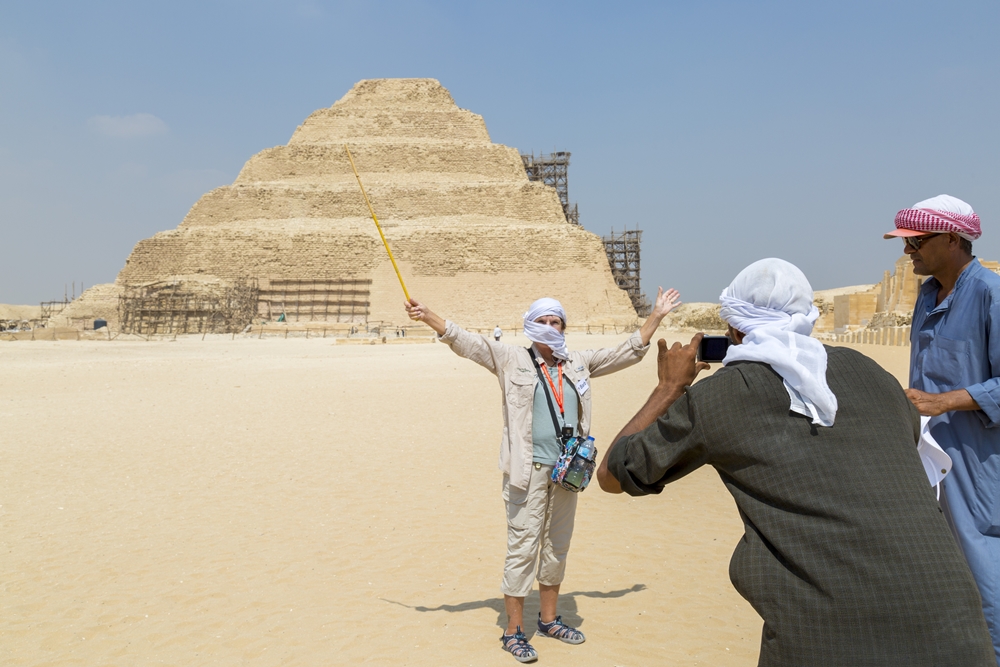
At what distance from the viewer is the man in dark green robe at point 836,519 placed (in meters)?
1.61

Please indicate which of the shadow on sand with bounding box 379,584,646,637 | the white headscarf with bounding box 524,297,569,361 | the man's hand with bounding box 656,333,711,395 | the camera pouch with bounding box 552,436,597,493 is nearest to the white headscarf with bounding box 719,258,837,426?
the man's hand with bounding box 656,333,711,395

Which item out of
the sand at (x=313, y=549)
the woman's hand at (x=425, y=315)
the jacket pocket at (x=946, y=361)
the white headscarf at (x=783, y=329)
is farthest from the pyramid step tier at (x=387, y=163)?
the white headscarf at (x=783, y=329)

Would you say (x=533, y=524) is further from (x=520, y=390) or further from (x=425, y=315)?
(x=425, y=315)

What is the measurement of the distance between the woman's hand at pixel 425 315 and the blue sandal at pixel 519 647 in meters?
1.41

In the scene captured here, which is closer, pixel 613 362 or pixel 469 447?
pixel 613 362

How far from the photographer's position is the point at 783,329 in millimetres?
1866

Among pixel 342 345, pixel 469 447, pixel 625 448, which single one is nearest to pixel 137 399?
pixel 469 447

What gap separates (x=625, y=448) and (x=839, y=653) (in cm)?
63

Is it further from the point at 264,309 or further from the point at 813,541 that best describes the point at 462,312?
the point at 813,541

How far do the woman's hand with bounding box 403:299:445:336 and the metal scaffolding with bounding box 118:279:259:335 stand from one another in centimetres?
3721

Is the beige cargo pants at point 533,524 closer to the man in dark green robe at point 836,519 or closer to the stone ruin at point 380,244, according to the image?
the man in dark green robe at point 836,519

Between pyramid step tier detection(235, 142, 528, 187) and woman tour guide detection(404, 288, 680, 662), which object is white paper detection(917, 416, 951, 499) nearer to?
woman tour guide detection(404, 288, 680, 662)

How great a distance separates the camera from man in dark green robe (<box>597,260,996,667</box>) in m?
1.61

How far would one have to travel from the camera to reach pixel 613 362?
3.81 meters
